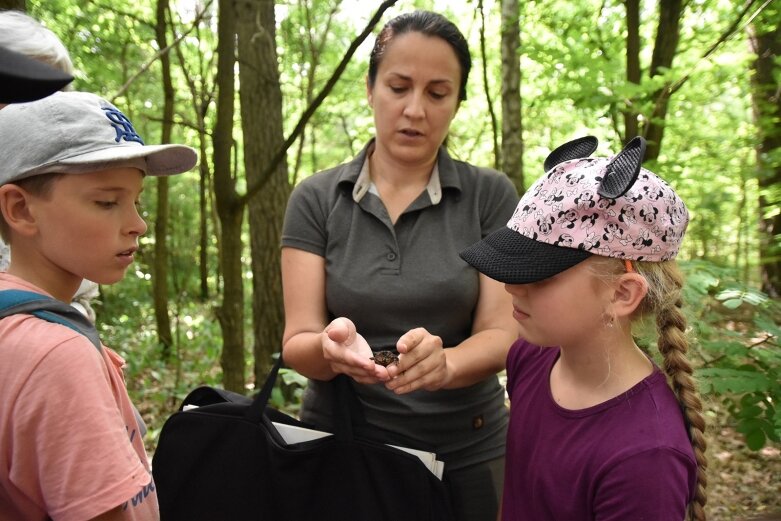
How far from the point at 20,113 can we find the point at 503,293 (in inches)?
49.8

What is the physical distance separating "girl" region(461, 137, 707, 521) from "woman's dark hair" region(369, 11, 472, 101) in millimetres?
555

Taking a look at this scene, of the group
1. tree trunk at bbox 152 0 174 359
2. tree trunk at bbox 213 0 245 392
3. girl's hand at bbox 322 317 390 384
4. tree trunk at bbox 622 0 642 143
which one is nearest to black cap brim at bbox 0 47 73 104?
girl's hand at bbox 322 317 390 384

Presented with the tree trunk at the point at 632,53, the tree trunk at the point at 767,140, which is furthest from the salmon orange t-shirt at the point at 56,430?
the tree trunk at the point at 767,140

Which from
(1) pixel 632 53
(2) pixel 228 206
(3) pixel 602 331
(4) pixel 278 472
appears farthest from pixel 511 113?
(4) pixel 278 472

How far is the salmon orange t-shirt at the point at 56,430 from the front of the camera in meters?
1.08

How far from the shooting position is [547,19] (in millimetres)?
6324

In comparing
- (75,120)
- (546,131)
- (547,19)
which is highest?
(547,19)

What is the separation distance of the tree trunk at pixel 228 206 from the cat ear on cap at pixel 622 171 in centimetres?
203

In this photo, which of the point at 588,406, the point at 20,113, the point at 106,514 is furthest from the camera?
the point at 588,406

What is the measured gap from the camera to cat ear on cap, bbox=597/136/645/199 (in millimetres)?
1213

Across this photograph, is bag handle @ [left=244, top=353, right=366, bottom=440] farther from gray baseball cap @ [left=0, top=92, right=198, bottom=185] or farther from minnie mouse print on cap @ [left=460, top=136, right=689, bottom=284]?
gray baseball cap @ [left=0, top=92, right=198, bottom=185]

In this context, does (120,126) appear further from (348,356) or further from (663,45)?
(663,45)

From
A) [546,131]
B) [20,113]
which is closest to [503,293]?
[20,113]

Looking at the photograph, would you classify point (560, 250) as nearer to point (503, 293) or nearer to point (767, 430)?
point (503, 293)
